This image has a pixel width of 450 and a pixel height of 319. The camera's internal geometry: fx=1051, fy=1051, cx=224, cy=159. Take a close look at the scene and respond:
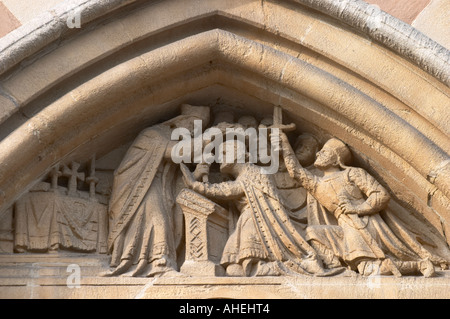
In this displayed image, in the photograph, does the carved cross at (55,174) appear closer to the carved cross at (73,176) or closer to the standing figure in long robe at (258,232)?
the carved cross at (73,176)

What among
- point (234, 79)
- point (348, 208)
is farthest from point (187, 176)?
point (348, 208)

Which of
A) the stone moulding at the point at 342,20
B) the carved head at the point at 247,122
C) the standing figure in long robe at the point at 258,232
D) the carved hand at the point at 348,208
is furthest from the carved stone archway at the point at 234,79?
the standing figure in long robe at the point at 258,232

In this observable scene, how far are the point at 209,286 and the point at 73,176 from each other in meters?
0.86

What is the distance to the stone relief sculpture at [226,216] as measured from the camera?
484 centimetres

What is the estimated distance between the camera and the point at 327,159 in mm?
5047

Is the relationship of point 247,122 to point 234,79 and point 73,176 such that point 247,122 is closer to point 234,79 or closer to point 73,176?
point 234,79

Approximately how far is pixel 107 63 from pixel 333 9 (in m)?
1.10

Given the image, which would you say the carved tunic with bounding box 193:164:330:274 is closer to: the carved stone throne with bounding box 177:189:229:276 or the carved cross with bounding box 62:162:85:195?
the carved stone throne with bounding box 177:189:229:276

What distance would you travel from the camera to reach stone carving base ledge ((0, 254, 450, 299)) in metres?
4.72

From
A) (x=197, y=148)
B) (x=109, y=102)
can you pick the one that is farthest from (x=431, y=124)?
(x=109, y=102)

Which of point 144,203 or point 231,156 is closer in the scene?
point 144,203

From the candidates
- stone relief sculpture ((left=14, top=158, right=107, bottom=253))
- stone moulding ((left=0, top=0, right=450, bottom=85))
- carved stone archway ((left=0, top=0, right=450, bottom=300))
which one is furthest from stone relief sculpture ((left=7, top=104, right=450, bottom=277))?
stone moulding ((left=0, top=0, right=450, bottom=85))

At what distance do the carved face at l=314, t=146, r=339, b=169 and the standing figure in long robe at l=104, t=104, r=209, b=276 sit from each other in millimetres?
592
